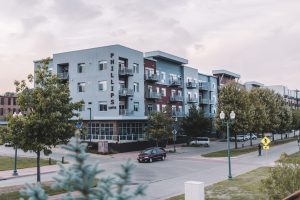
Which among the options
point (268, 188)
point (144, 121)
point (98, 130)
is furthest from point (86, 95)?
point (268, 188)

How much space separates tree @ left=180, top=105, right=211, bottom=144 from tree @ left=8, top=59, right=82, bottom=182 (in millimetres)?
41847

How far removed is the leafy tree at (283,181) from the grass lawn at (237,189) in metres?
3.01

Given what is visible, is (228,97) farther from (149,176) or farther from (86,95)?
(149,176)

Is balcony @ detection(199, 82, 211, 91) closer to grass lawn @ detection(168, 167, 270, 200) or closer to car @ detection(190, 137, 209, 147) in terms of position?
→ car @ detection(190, 137, 209, 147)

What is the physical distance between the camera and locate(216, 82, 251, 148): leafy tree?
179ft

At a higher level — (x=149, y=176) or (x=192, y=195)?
(x=192, y=195)

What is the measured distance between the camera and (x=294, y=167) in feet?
48.2

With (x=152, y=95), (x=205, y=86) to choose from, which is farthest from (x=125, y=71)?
(x=205, y=86)

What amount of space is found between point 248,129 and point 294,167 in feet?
138

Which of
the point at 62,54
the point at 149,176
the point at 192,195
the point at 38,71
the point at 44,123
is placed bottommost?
the point at 149,176

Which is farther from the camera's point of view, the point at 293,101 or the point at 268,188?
the point at 293,101

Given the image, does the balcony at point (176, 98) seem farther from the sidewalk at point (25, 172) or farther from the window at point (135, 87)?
the sidewalk at point (25, 172)

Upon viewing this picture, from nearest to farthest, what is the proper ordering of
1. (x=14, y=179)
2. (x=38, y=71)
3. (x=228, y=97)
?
(x=38, y=71) < (x=14, y=179) < (x=228, y=97)

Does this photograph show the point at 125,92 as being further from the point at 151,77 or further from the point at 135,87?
the point at 151,77
